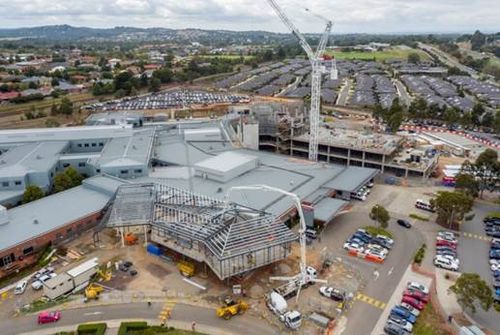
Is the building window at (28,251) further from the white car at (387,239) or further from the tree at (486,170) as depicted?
the tree at (486,170)

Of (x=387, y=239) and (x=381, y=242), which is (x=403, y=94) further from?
(x=381, y=242)

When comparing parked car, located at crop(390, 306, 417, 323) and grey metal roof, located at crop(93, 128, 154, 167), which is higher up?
grey metal roof, located at crop(93, 128, 154, 167)

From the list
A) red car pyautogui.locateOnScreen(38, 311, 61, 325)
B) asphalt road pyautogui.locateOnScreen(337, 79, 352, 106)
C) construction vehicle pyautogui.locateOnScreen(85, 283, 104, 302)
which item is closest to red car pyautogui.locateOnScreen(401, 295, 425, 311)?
construction vehicle pyautogui.locateOnScreen(85, 283, 104, 302)

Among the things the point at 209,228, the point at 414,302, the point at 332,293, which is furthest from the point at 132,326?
the point at 414,302

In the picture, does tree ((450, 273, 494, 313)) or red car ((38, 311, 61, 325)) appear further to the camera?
red car ((38, 311, 61, 325))

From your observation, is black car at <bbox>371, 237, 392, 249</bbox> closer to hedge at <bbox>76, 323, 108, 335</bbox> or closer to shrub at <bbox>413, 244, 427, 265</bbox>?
shrub at <bbox>413, 244, 427, 265</bbox>

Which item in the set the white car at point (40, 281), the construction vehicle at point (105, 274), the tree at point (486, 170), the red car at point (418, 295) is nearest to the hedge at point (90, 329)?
the construction vehicle at point (105, 274)

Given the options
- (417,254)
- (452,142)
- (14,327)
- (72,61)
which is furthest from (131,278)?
(72,61)

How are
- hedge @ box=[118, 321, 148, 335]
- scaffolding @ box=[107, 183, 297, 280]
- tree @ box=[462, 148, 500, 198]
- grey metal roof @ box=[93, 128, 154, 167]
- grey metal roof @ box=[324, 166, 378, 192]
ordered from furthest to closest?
grey metal roof @ box=[93, 128, 154, 167], tree @ box=[462, 148, 500, 198], grey metal roof @ box=[324, 166, 378, 192], scaffolding @ box=[107, 183, 297, 280], hedge @ box=[118, 321, 148, 335]
